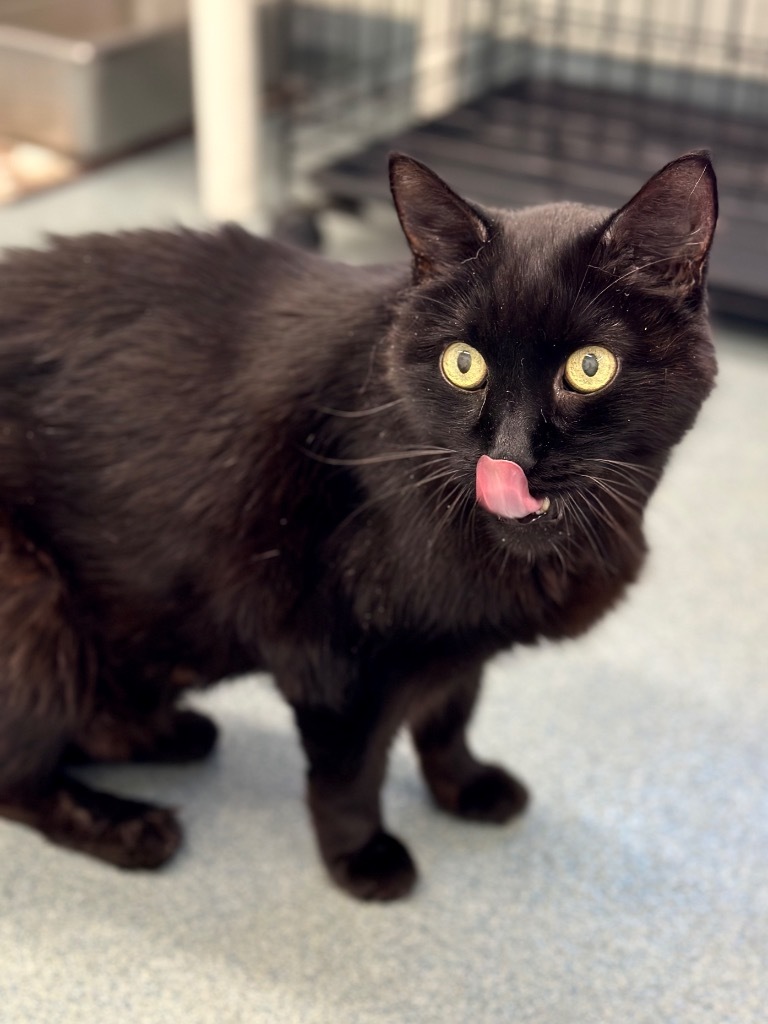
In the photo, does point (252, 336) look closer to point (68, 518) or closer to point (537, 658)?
point (68, 518)

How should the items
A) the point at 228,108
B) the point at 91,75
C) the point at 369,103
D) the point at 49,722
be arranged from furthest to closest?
the point at 369,103 < the point at 91,75 < the point at 228,108 < the point at 49,722

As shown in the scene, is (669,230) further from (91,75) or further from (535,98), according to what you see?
(535,98)

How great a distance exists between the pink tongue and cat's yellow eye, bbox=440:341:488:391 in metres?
0.06

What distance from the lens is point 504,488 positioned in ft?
2.76

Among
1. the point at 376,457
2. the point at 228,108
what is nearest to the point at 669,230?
the point at 376,457

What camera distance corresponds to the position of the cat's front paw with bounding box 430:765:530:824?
126cm

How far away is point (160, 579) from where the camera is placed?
1.08m

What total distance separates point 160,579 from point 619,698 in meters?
0.64

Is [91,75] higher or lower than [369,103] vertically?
higher

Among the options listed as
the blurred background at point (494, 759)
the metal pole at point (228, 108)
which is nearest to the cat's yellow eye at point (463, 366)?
the blurred background at point (494, 759)

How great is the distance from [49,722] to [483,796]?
0.48m

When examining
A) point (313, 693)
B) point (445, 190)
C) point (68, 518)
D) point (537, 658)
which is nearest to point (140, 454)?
point (68, 518)

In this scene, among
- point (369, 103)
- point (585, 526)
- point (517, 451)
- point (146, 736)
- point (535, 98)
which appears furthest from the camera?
point (369, 103)

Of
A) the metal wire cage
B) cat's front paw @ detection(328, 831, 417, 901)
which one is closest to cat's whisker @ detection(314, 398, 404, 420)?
cat's front paw @ detection(328, 831, 417, 901)
